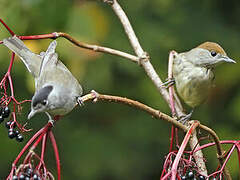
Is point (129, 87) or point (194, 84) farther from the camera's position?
point (129, 87)

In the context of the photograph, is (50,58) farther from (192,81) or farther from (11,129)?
(192,81)

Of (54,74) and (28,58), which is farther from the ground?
(28,58)

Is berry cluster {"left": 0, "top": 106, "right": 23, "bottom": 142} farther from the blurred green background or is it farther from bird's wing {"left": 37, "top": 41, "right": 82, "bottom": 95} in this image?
the blurred green background

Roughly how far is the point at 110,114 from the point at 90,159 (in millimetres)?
799

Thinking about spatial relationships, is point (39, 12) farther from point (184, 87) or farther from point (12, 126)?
point (12, 126)

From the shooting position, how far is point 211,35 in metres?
6.03

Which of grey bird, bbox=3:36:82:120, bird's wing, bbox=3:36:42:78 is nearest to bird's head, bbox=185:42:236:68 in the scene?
grey bird, bbox=3:36:82:120

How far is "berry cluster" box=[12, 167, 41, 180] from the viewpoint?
2.43 m

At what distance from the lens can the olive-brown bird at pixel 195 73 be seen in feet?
15.3

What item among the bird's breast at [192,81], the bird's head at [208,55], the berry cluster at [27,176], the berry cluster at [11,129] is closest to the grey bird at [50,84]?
the berry cluster at [11,129]

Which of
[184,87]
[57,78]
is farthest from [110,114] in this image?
[57,78]

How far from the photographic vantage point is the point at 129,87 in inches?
252

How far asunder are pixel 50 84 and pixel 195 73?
1902 mm

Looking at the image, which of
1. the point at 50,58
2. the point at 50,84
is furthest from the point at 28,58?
the point at 50,84
